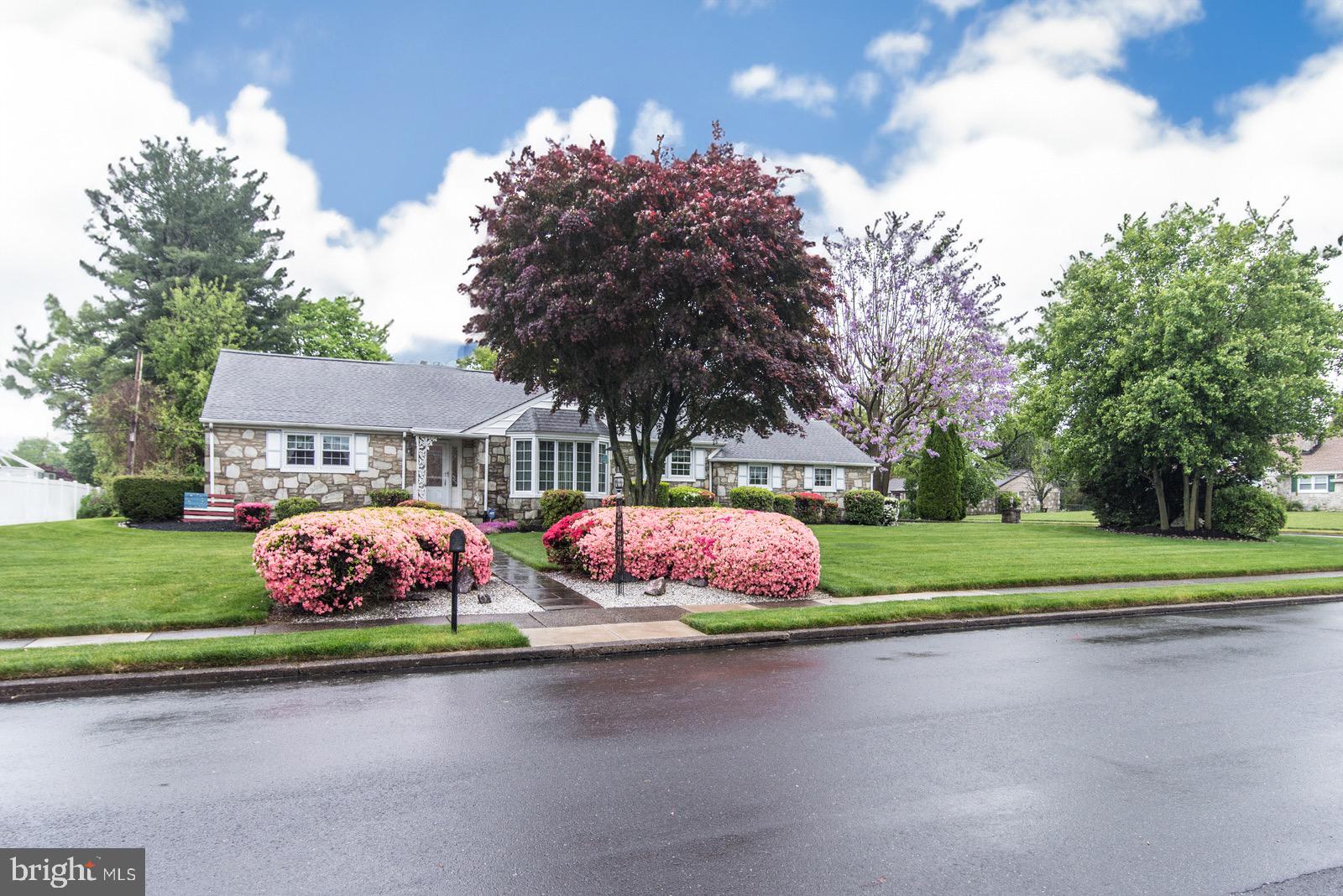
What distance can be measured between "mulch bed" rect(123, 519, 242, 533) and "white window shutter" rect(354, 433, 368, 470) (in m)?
3.96

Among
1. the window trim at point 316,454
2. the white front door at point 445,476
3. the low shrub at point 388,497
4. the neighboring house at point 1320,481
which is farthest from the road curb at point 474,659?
the neighboring house at point 1320,481

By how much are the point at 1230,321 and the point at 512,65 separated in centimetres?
2235

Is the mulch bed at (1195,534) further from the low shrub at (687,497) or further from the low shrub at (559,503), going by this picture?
the low shrub at (559,503)

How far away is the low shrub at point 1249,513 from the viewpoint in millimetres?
23469

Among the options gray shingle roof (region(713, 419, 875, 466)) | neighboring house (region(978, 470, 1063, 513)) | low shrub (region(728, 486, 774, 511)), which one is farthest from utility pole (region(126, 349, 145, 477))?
neighboring house (region(978, 470, 1063, 513))

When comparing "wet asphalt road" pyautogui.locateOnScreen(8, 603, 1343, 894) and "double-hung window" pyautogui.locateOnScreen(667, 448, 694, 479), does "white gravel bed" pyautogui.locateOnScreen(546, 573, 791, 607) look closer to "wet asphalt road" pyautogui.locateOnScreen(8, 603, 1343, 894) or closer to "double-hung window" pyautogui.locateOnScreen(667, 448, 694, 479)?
"wet asphalt road" pyautogui.locateOnScreen(8, 603, 1343, 894)

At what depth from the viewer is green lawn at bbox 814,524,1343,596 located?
1325cm

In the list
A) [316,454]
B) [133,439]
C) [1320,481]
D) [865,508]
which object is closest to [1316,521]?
[1320,481]

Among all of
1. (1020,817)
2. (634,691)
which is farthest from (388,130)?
(1020,817)

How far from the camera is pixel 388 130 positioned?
18344mm

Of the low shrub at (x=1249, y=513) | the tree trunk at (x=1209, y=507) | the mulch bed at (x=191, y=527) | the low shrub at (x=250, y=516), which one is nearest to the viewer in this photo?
the mulch bed at (x=191, y=527)

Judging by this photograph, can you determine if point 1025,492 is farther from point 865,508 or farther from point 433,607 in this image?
point 433,607

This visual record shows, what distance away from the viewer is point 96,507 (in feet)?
91.2

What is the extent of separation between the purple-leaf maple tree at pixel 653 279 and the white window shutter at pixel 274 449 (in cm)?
1047
